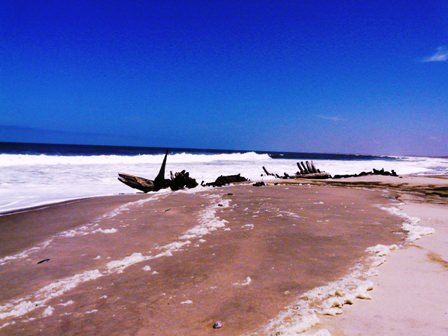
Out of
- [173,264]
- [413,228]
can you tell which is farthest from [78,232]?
[413,228]

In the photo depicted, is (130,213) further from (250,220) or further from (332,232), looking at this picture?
(332,232)

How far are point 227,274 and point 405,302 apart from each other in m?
1.59

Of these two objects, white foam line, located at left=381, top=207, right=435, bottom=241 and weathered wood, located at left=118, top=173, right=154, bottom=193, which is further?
weathered wood, located at left=118, top=173, right=154, bottom=193

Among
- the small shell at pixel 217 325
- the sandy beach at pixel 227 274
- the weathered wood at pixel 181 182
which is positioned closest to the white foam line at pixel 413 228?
the sandy beach at pixel 227 274

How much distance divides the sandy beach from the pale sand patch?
0.01m

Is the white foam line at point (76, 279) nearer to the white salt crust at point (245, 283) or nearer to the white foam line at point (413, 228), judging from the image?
the white salt crust at point (245, 283)

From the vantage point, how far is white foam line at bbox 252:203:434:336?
8.09ft

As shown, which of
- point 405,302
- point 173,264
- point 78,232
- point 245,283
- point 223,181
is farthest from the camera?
point 223,181

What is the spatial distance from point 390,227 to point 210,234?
2790mm

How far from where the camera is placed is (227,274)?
3.62 m

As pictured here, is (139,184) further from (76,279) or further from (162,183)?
(76,279)

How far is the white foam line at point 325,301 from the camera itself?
2.46 metres

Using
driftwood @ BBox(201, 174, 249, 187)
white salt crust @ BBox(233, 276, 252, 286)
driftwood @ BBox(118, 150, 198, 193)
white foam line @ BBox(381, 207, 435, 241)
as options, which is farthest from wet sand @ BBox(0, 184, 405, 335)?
driftwood @ BBox(201, 174, 249, 187)

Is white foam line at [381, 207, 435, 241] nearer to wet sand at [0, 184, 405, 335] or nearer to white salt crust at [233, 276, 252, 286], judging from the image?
wet sand at [0, 184, 405, 335]
